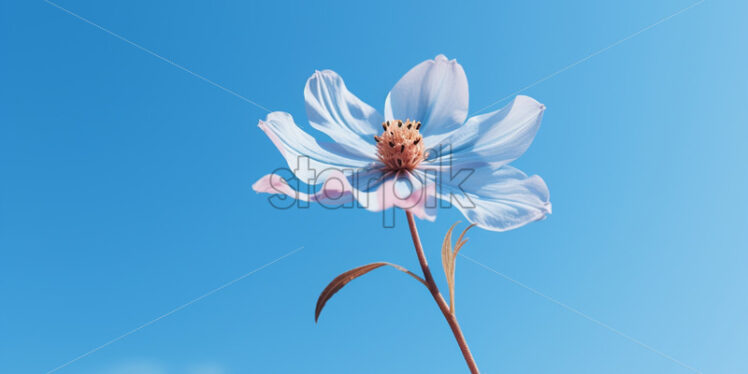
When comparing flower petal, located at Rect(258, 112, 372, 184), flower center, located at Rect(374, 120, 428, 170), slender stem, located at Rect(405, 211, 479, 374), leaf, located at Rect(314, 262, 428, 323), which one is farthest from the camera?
flower center, located at Rect(374, 120, 428, 170)

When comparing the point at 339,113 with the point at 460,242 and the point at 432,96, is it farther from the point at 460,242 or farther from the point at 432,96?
the point at 460,242

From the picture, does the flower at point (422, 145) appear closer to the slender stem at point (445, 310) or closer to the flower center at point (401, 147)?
the flower center at point (401, 147)

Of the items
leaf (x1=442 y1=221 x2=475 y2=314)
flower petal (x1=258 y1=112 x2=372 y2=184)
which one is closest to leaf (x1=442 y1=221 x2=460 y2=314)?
leaf (x1=442 y1=221 x2=475 y2=314)

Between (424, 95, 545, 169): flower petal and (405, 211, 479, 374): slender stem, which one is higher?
(424, 95, 545, 169): flower petal

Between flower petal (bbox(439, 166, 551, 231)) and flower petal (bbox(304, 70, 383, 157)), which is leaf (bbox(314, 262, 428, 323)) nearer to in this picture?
flower petal (bbox(439, 166, 551, 231))

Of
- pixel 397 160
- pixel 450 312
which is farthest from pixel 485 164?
pixel 450 312

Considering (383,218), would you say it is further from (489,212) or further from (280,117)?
(280,117)
